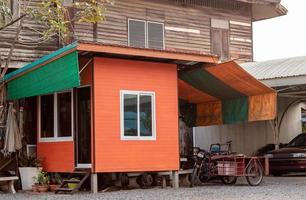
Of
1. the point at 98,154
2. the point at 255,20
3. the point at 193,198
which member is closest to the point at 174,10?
the point at 255,20

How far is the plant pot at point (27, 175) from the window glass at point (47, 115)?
41.5 inches

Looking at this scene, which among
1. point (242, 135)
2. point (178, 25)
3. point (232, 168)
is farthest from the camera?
point (242, 135)

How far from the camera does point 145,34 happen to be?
20750 mm

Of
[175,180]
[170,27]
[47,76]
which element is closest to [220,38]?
[170,27]

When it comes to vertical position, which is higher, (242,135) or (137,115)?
(137,115)

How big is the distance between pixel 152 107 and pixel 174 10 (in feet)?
24.1

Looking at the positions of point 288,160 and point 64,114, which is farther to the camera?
point 288,160

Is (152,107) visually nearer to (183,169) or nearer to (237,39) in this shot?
(183,169)

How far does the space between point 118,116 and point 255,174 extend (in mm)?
4423

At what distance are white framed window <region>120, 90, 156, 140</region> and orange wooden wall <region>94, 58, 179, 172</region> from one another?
0.40 ft

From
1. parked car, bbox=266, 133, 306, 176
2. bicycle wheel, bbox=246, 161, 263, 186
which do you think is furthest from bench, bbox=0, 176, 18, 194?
parked car, bbox=266, 133, 306, 176

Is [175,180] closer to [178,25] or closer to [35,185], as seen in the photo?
[35,185]

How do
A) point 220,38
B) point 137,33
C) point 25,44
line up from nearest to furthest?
point 25,44
point 137,33
point 220,38

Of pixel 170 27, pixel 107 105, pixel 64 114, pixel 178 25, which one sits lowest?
pixel 64 114
